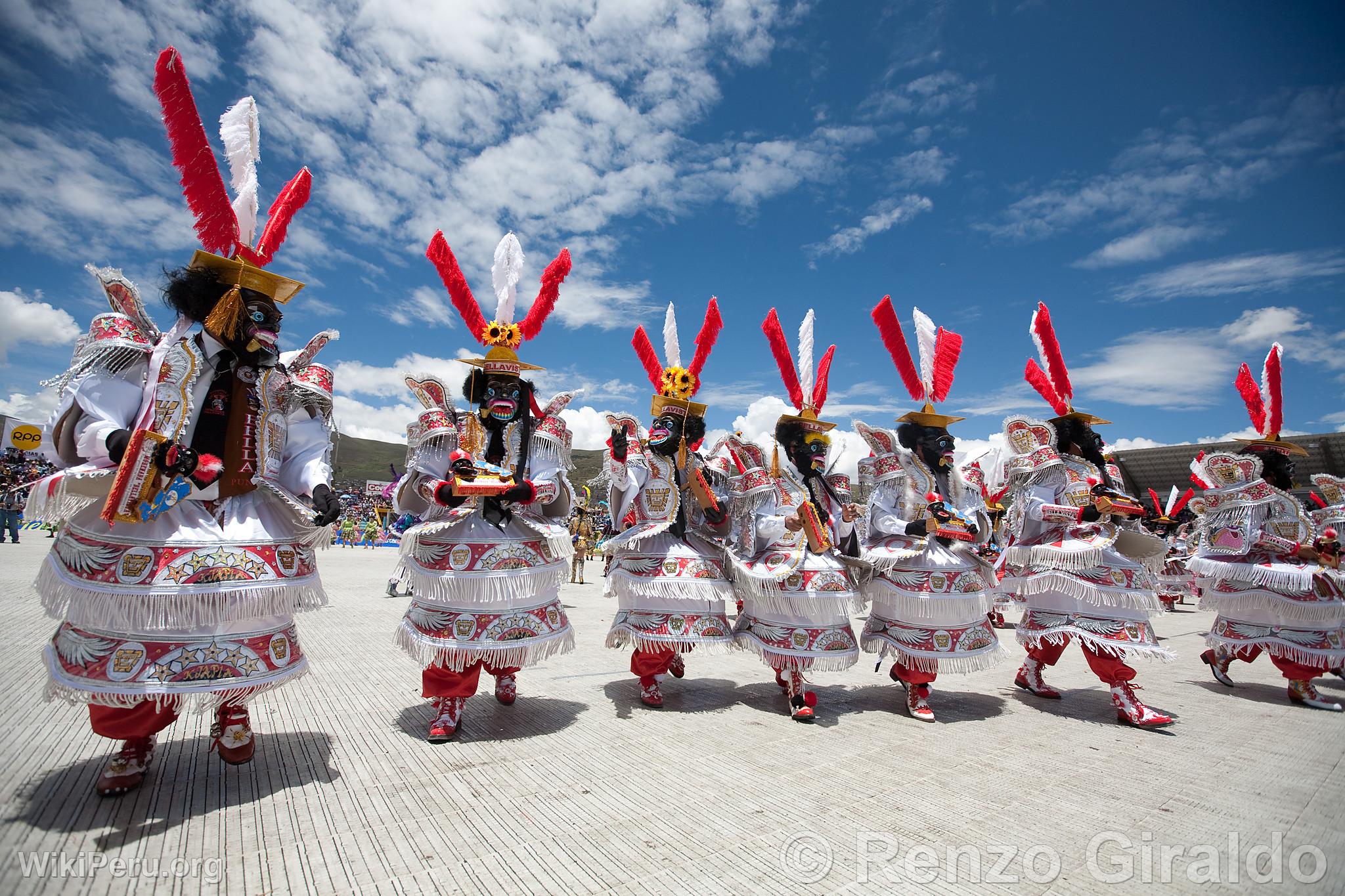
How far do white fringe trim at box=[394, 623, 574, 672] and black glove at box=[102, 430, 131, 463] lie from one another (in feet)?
5.67

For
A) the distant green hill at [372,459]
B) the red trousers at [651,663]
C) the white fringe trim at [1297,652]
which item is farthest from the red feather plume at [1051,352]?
the distant green hill at [372,459]

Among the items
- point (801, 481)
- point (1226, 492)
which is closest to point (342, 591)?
point (801, 481)

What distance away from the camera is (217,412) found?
287cm

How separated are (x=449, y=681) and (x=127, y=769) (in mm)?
1446

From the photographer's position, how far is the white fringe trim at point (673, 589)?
442 cm

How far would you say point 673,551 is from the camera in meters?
4.61

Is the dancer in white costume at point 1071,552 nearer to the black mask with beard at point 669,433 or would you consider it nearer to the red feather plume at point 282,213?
the black mask with beard at point 669,433

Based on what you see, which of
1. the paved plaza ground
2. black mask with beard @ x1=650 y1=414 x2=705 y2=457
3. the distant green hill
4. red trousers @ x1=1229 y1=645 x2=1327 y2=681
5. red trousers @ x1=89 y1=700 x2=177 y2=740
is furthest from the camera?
the distant green hill

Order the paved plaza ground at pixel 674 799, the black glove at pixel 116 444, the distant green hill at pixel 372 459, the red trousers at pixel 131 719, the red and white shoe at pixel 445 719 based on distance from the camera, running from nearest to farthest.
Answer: the paved plaza ground at pixel 674 799, the black glove at pixel 116 444, the red trousers at pixel 131 719, the red and white shoe at pixel 445 719, the distant green hill at pixel 372 459

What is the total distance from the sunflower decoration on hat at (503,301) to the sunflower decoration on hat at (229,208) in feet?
3.51

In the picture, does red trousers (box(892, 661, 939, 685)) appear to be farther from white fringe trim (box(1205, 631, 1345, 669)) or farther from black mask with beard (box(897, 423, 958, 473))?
white fringe trim (box(1205, 631, 1345, 669))

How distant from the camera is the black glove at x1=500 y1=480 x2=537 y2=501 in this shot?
3.59 meters

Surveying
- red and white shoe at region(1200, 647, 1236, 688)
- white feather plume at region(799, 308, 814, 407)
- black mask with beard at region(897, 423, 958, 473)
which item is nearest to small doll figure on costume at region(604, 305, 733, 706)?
white feather plume at region(799, 308, 814, 407)

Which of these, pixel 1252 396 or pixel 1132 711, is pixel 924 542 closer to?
pixel 1132 711
